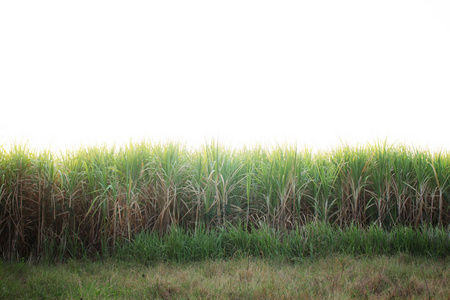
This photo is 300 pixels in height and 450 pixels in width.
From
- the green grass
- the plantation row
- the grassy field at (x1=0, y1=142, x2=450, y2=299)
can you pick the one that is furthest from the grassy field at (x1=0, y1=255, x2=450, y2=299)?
the plantation row

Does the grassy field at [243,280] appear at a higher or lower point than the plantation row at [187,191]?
lower

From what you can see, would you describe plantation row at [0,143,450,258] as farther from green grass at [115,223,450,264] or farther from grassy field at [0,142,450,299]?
green grass at [115,223,450,264]

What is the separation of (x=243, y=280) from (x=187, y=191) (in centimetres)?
198

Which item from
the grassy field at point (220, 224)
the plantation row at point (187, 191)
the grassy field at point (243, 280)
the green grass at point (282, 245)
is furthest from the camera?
the plantation row at point (187, 191)

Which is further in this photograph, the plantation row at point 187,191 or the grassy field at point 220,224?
the plantation row at point 187,191

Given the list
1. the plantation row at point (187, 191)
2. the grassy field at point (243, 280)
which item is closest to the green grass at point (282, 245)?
the grassy field at point (243, 280)

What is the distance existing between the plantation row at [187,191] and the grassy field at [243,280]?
808mm

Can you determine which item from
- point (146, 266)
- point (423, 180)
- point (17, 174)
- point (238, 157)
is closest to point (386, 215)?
point (423, 180)

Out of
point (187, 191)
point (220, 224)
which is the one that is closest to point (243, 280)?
point (220, 224)

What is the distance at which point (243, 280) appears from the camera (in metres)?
3.10

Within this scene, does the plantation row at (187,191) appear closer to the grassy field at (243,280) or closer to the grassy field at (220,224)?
the grassy field at (220,224)

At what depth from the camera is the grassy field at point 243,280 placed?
9.34ft

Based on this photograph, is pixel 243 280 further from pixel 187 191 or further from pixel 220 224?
pixel 187 191

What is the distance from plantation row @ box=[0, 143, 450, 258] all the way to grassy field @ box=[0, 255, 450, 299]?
0.81 meters
